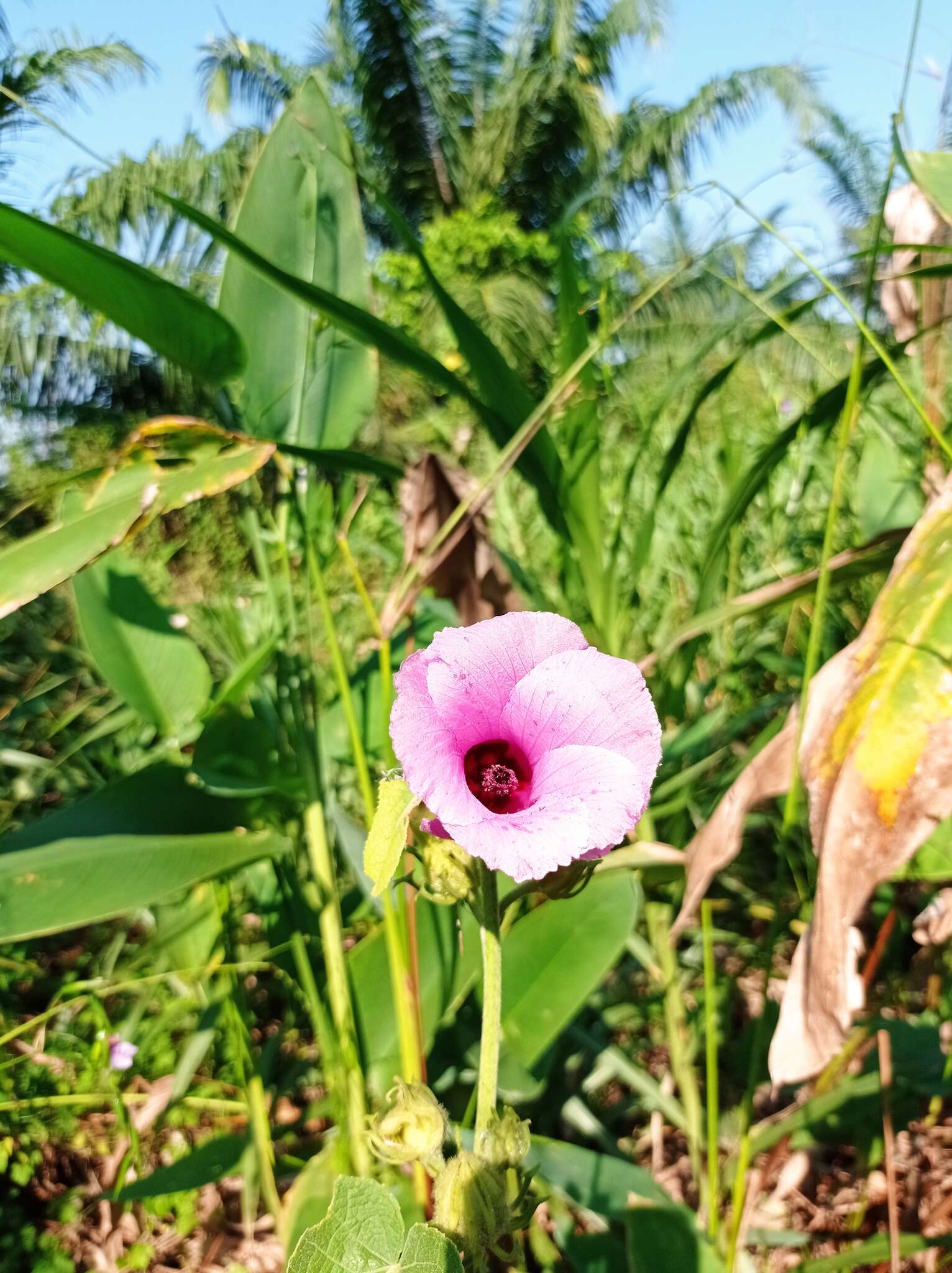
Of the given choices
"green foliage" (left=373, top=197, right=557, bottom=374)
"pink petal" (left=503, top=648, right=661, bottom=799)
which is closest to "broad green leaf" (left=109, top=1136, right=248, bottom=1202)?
"pink petal" (left=503, top=648, right=661, bottom=799)

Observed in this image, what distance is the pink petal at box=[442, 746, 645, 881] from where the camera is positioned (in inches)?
13.8

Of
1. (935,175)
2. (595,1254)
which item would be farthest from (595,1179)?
(935,175)

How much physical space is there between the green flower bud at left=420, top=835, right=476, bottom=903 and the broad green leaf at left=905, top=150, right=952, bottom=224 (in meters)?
0.55

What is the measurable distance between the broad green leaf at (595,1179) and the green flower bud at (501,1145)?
228mm

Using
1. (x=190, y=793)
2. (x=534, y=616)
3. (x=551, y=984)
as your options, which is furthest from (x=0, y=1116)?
(x=534, y=616)

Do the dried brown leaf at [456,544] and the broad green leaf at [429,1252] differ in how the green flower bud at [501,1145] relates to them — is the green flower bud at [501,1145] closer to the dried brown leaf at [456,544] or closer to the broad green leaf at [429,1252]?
the broad green leaf at [429,1252]

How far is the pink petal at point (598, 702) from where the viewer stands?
0.39m

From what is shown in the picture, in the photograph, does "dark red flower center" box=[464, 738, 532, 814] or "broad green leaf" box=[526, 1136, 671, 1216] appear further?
"broad green leaf" box=[526, 1136, 671, 1216]

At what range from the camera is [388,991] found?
0.76m

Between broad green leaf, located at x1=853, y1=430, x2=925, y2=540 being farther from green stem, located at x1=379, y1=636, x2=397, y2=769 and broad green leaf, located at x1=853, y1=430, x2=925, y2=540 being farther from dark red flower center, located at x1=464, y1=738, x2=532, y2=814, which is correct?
dark red flower center, located at x1=464, y1=738, x2=532, y2=814

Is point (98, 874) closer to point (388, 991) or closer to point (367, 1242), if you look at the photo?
point (388, 991)

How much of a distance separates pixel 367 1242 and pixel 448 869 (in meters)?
0.16

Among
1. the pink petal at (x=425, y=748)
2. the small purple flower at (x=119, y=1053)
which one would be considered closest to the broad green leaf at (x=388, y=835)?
the pink petal at (x=425, y=748)

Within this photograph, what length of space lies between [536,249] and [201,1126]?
34.2 feet
